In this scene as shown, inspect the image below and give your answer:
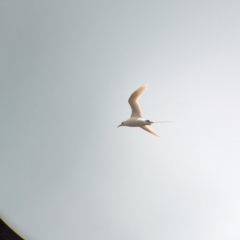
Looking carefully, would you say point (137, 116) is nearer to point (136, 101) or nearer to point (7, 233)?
point (136, 101)

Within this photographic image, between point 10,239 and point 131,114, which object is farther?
point 10,239

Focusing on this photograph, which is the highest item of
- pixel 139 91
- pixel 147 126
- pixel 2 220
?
pixel 139 91

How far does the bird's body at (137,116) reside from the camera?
3.49 m

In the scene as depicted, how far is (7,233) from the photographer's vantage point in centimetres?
434

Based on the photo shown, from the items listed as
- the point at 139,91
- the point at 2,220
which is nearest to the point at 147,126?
the point at 139,91

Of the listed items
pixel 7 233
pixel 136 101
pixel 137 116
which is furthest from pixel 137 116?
pixel 7 233

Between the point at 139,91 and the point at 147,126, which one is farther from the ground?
the point at 139,91

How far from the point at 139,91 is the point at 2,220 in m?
3.26

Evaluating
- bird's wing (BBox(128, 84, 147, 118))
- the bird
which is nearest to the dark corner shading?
the bird

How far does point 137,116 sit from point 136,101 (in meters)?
0.22

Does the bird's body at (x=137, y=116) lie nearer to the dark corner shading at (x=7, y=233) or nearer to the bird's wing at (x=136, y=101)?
the bird's wing at (x=136, y=101)

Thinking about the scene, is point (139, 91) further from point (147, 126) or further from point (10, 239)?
point (10, 239)

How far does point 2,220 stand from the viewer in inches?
167

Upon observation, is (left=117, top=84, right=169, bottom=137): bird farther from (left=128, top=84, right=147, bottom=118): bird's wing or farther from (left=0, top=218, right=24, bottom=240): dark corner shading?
(left=0, top=218, right=24, bottom=240): dark corner shading
